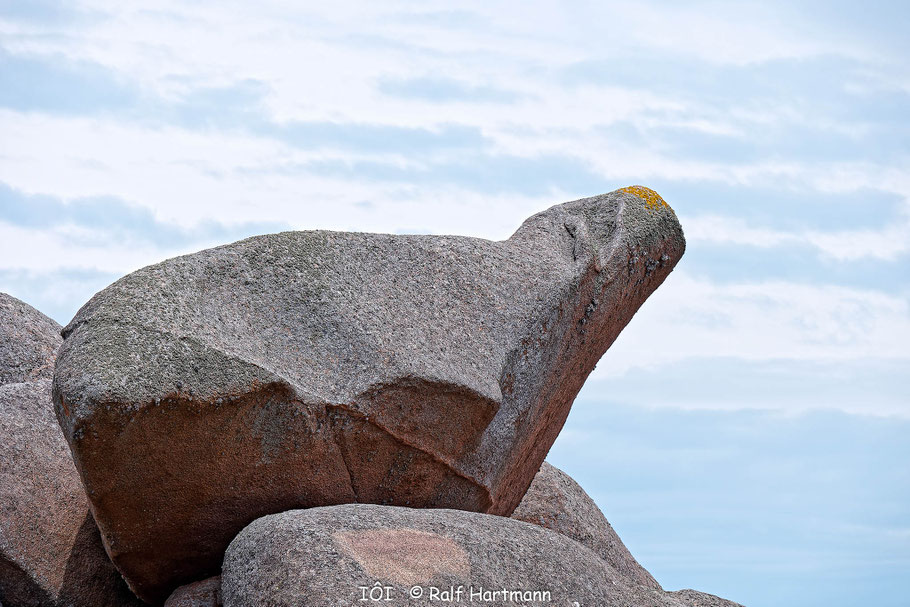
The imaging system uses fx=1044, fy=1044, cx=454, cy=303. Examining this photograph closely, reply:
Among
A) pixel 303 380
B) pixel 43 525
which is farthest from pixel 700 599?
pixel 43 525

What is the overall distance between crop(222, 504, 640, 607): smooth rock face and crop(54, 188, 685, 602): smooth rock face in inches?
19.1

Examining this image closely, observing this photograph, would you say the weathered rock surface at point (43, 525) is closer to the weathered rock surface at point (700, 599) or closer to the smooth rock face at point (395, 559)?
the smooth rock face at point (395, 559)

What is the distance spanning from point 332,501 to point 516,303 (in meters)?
1.80

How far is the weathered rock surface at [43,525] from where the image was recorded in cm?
651

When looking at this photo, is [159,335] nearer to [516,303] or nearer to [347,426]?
[347,426]

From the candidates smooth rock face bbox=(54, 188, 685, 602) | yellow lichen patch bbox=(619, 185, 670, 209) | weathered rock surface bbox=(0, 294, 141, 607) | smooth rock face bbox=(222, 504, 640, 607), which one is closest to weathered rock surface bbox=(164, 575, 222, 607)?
A: smooth rock face bbox=(54, 188, 685, 602)

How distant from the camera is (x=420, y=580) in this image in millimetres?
5156

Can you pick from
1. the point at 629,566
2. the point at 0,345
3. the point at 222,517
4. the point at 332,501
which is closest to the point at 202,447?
the point at 222,517

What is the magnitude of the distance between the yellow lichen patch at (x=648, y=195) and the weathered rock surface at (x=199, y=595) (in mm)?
4162

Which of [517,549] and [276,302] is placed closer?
[517,549]

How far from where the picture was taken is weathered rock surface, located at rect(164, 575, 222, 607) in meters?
5.82

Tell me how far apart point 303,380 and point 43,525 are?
216 cm

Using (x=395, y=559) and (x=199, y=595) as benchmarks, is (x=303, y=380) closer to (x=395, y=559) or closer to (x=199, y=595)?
(x=395, y=559)

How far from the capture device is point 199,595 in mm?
5859
